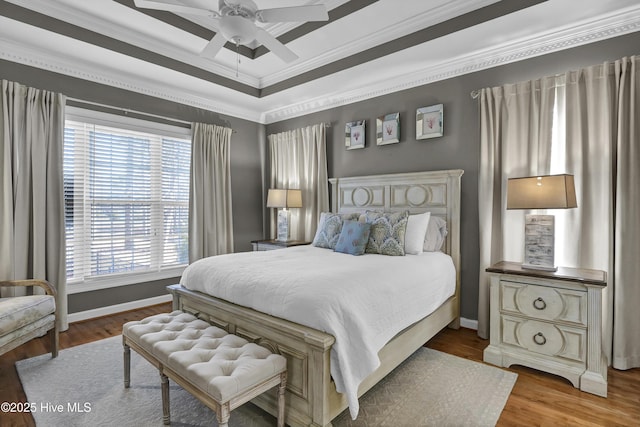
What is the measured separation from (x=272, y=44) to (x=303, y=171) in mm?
2439

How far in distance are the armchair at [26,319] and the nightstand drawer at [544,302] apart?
3.57 meters

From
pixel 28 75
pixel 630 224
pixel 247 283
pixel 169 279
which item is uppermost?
pixel 28 75

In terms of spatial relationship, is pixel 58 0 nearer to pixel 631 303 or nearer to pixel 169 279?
pixel 169 279

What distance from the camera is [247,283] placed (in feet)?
7.00

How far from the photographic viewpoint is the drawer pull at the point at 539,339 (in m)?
2.38

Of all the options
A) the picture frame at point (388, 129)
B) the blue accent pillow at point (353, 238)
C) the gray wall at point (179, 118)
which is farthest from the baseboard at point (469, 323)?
the gray wall at point (179, 118)

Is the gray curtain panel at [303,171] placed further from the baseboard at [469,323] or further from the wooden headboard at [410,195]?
the baseboard at [469,323]

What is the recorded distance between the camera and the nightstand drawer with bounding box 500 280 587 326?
2.24 metres

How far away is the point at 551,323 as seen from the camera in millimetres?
2350

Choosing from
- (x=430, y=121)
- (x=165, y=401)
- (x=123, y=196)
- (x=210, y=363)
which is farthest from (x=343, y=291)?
(x=123, y=196)

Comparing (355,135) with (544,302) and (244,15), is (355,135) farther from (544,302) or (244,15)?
(544,302)

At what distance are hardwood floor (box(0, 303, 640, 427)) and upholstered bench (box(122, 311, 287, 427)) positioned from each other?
785 millimetres

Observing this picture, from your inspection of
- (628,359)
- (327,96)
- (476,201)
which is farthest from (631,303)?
(327,96)

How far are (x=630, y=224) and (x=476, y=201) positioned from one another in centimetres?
114
